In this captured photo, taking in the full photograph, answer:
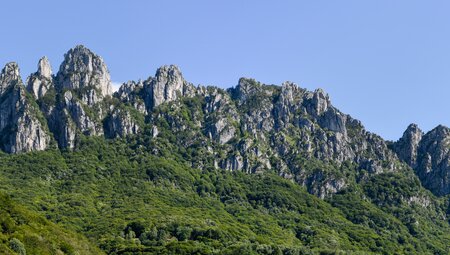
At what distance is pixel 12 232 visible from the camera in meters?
127

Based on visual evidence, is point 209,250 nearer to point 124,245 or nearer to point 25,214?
point 124,245

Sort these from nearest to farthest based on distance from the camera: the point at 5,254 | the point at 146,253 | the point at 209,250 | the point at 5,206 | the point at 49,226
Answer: the point at 5,254, the point at 5,206, the point at 49,226, the point at 146,253, the point at 209,250

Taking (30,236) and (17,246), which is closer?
(17,246)

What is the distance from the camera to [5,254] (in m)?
106

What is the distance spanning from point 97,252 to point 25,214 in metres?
20.9

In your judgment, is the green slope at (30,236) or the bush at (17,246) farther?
the green slope at (30,236)


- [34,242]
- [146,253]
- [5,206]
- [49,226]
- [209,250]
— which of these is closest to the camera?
[34,242]

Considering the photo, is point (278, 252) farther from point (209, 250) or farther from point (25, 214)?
point (25, 214)

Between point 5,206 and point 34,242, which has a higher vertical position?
point 5,206

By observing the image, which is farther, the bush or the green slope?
the green slope

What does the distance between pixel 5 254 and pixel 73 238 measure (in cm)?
4901

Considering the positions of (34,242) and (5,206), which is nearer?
(34,242)

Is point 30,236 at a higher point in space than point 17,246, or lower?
higher

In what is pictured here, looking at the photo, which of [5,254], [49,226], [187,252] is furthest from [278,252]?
[5,254]
